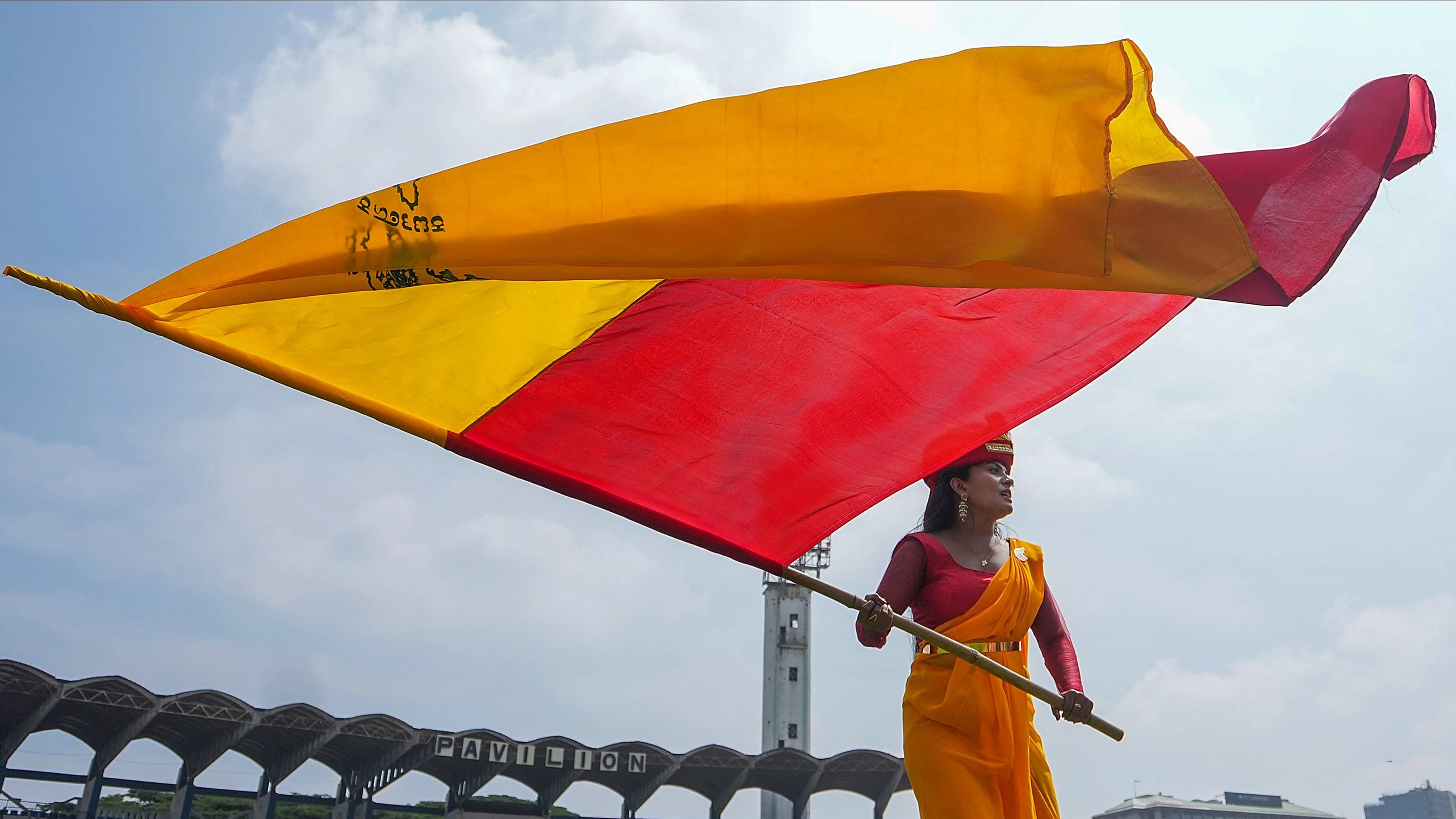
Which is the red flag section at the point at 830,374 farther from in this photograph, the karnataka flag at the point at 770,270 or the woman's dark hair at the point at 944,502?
the woman's dark hair at the point at 944,502

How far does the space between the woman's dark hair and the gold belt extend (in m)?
0.56

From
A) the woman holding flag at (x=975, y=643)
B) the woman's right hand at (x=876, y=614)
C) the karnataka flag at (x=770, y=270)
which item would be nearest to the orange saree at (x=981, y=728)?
the woman holding flag at (x=975, y=643)

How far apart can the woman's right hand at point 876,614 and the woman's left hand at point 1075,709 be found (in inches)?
29.9

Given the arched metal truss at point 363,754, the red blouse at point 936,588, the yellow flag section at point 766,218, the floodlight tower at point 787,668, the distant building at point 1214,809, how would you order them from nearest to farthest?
1. the yellow flag section at point 766,218
2. the red blouse at point 936,588
3. the arched metal truss at point 363,754
4. the floodlight tower at point 787,668
5. the distant building at point 1214,809

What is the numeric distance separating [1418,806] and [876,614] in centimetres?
12248

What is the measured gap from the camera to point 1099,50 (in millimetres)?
3408

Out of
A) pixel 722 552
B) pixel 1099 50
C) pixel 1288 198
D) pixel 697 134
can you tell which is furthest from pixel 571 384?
pixel 1288 198

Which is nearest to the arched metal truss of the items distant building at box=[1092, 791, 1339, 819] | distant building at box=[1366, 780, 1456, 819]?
distant building at box=[1092, 791, 1339, 819]

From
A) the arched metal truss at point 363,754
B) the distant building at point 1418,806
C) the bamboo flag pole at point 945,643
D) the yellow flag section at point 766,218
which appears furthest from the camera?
the distant building at point 1418,806

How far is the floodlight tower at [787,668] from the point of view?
1941 inches

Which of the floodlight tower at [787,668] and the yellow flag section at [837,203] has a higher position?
the floodlight tower at [787,668]

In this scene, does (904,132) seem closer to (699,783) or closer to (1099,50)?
(1099,50)

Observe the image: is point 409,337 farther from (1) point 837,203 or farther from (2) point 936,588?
(2) point 936,588

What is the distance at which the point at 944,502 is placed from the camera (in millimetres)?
4523
